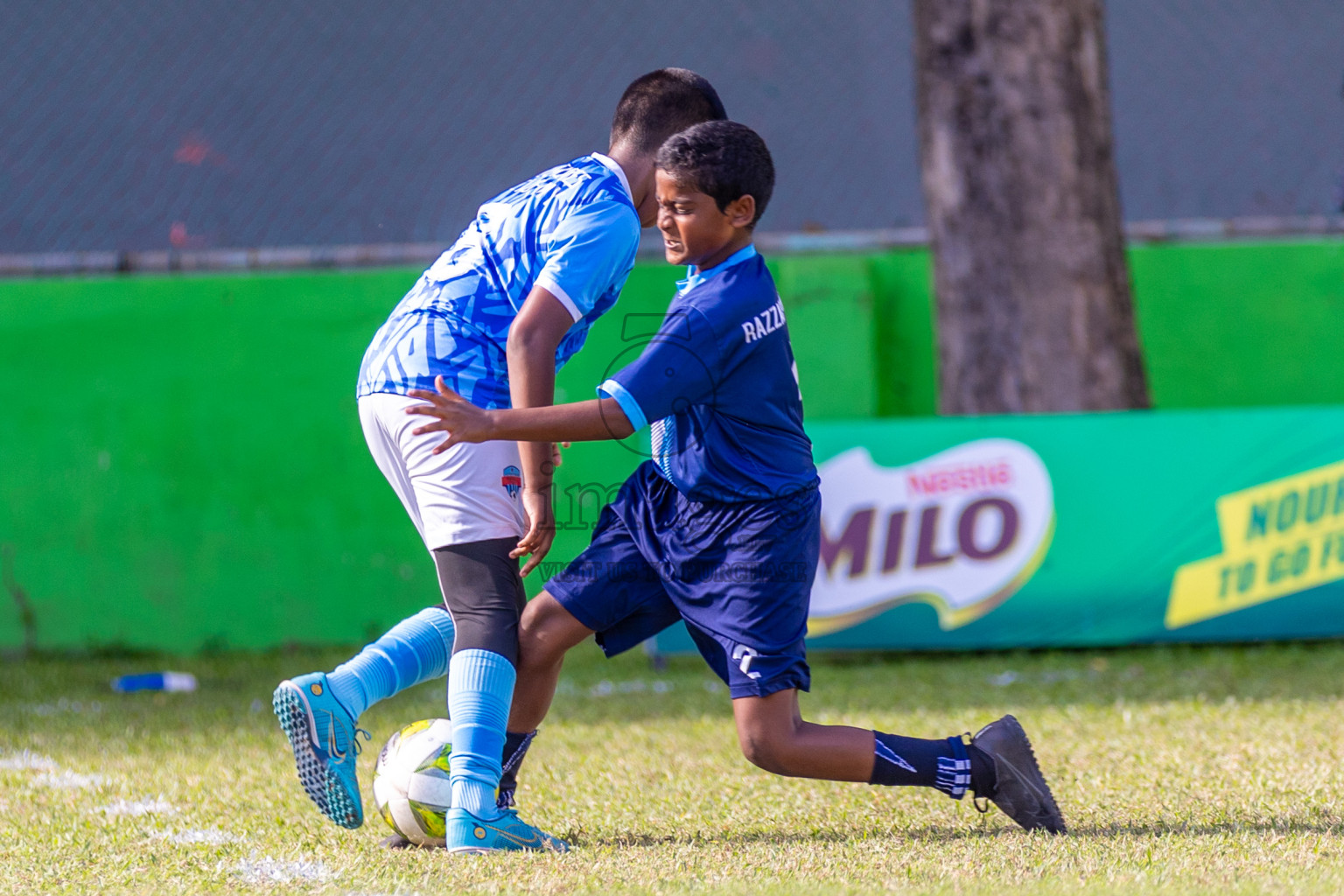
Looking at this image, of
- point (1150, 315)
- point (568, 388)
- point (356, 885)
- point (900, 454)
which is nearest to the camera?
point (356, 885)

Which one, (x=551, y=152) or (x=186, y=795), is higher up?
(x=551, y=152)

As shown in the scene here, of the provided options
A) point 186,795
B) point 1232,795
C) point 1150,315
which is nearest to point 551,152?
point 1150,315

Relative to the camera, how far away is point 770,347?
9.73 feet

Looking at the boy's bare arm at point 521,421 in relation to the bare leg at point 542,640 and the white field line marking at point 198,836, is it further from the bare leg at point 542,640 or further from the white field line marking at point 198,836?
the white field line marking at point 198,836

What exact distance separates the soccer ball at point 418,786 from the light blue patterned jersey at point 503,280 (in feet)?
2.61

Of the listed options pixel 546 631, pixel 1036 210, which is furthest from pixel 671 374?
pixel 1036 210

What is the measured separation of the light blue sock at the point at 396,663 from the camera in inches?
122

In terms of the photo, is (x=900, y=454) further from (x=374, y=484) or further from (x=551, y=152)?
(x=551, y=152)

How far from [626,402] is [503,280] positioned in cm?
48

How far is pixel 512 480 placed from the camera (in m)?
3.04

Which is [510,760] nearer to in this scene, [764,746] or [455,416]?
[764,746]

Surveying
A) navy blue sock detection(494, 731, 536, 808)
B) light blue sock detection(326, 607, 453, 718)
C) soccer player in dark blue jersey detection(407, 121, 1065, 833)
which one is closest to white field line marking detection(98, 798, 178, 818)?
light blue sock detection(326, 607, 453, 718)

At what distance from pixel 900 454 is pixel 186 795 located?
122 inches

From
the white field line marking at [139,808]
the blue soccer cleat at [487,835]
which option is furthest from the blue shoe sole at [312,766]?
the white field line marking at [139,808]
